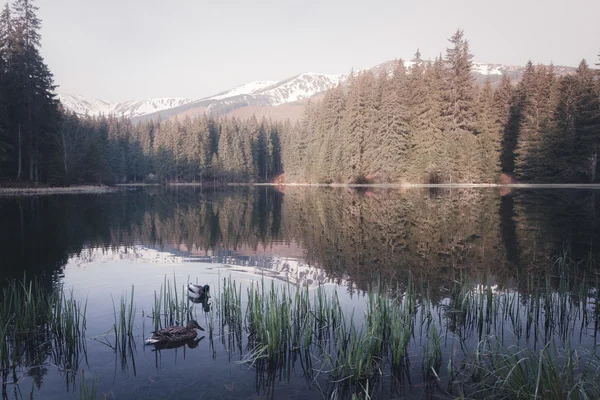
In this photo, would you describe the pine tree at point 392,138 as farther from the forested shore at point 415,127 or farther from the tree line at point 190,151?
the tree line at point 190,151

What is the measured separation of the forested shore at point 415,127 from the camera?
46250 mm

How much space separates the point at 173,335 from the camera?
275 inches

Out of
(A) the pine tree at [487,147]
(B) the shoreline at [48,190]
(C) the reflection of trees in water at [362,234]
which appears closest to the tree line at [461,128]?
(A) the pine tree at [487,147]

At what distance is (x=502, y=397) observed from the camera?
4672 mm

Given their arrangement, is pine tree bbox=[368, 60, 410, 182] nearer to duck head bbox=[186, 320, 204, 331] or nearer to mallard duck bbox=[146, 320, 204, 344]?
duck head bbox=[186, 320, 204, 331]

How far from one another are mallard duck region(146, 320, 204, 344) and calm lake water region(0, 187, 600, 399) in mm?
204

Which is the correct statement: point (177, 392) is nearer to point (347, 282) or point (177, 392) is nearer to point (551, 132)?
point (347, 282)

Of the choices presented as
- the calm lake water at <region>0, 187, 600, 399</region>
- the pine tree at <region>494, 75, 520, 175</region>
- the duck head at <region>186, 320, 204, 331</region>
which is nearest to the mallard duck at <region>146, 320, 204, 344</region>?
the duck head at <region>186, 320, 204, 331</region>

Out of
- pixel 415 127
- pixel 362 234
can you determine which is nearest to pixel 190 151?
pixel 415 127

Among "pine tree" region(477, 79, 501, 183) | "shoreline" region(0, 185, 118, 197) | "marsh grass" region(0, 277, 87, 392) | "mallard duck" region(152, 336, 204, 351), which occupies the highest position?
"pine tree" region(477, 79, 501, 183)

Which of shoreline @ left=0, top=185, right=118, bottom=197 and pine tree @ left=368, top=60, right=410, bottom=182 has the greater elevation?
pine tree @ left=368, top=60, right=410, bottom=182

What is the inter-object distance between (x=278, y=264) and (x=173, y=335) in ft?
23.2

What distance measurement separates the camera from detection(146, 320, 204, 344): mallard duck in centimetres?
685

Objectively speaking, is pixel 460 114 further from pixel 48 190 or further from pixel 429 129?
pixel 48 190
